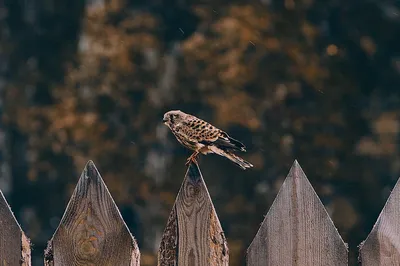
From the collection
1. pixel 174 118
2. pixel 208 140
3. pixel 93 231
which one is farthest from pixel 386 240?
pixel 174 118

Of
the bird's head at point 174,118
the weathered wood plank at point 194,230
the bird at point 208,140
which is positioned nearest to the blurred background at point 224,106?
the bird's head at point 174,118

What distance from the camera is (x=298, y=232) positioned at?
11.9 ft

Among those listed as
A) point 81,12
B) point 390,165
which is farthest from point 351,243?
point 81,12

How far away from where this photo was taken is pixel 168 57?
59.9 ft

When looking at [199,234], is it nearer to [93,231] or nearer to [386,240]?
[93,231]

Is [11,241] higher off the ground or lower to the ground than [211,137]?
lower

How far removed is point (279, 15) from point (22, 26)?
4.69 meters

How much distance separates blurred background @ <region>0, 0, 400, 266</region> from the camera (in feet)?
54.1

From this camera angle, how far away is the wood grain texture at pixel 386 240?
142 inches

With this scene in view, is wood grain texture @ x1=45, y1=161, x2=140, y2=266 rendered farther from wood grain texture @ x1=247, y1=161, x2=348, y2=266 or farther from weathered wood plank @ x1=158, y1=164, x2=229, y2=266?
wood grain texture @ x1=247, y1=161, x2=348, y2=266

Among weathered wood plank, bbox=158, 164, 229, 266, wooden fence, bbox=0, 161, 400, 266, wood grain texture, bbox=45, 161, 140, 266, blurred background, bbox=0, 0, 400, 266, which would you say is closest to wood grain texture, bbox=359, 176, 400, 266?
wooden fence, bbox=0, 161, 400, 266

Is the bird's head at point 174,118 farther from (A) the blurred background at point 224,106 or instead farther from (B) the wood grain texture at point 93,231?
(A) the blurred background at point 224,106

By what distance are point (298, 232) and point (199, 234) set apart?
0.29m

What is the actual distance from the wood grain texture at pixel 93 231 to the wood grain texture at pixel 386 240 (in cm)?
68
